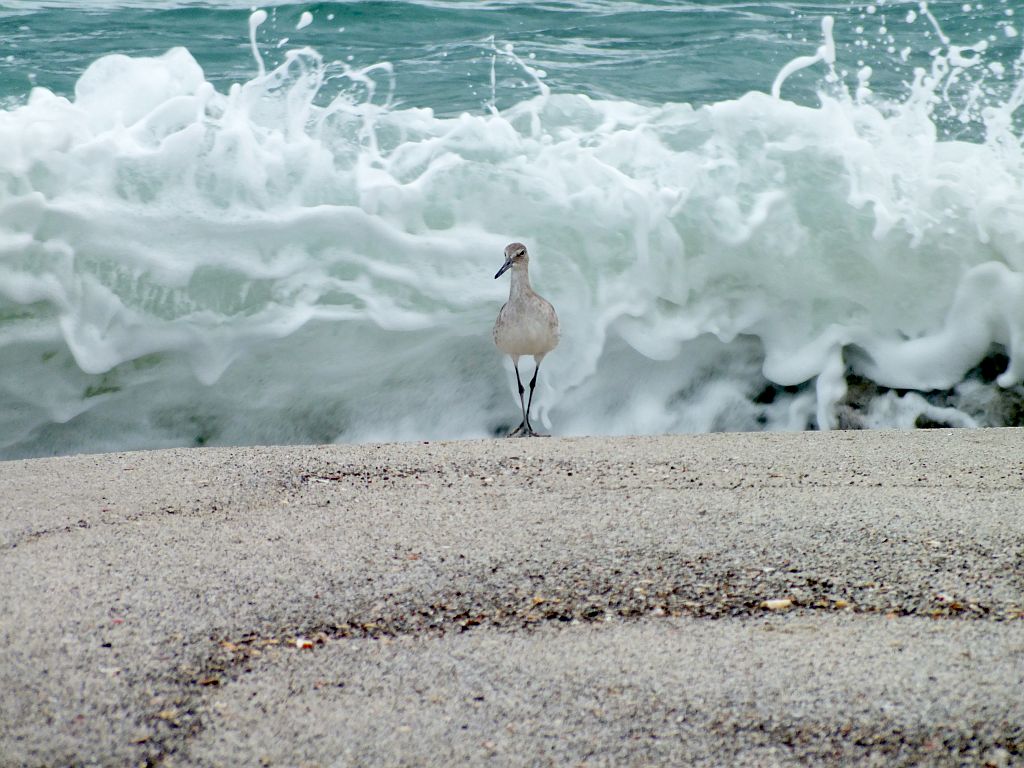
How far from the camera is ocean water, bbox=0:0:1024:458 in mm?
4926

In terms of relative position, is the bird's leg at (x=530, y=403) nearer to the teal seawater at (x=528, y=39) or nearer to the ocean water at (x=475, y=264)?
the ocean water at (x=475, y=264)

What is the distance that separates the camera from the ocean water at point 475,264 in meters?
4.93

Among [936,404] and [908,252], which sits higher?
[908,252]

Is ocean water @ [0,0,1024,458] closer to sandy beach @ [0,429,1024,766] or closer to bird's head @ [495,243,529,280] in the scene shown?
bird's head @ [495,243,529,280]

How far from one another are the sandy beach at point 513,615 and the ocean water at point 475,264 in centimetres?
149

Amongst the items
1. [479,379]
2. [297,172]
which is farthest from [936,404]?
[297,172]

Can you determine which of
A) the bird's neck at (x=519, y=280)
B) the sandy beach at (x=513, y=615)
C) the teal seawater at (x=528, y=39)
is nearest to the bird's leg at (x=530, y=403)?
the bird's neck at (x=519, y=280)

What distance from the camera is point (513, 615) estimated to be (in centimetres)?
233

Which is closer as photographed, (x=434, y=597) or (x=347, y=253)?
(x=434, y=597)

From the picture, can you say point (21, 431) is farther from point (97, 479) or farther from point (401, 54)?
point (401, 54)

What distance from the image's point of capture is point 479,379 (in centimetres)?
511

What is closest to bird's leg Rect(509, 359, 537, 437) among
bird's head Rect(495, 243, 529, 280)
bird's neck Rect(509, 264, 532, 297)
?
bird's neck Rect(509, 264, 532, 297)

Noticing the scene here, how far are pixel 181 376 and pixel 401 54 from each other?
4183mm

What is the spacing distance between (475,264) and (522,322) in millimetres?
719
